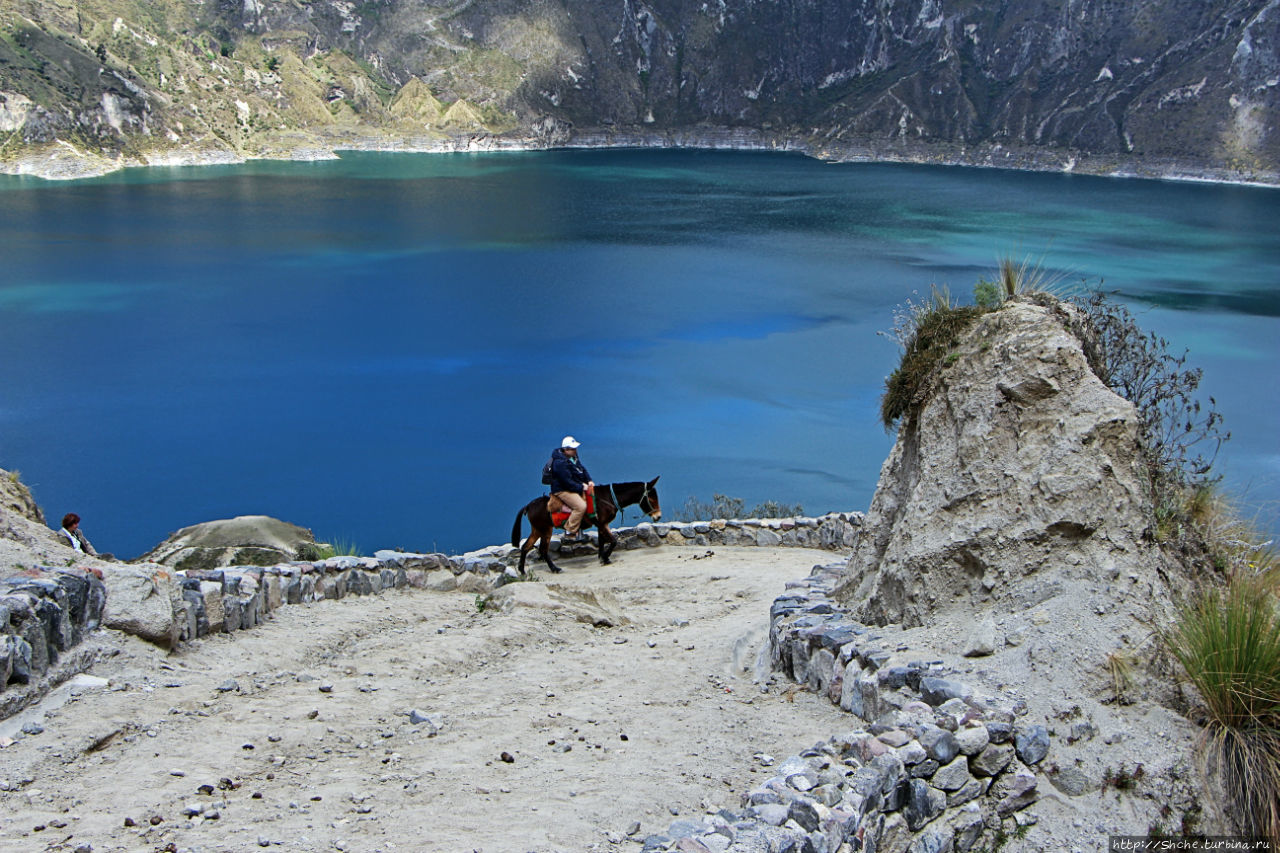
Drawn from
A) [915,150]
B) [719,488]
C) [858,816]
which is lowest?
[719,488]

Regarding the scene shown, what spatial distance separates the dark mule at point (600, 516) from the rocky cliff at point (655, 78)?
86699 millimetres

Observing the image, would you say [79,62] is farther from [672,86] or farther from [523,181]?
[672,86]

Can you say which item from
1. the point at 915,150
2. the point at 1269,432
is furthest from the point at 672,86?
the point at 1269,432

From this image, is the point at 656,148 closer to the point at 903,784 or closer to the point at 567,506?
the point at 567,506

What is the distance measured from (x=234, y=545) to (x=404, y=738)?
23.3 ft

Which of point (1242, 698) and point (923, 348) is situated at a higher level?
point (923, 348)

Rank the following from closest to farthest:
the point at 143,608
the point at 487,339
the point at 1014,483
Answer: the point at 1014,483 → the point at 143,608 → the point at 487,339

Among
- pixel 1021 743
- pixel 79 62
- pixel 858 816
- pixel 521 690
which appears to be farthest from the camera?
pixel 79 62

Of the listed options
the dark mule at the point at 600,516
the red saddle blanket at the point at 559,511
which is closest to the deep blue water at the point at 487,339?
the dark mule at the point at 600,516

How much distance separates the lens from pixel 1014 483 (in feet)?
22.8

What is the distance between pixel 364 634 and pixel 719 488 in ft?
47.7

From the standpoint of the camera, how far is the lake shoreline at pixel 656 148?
86.7 m

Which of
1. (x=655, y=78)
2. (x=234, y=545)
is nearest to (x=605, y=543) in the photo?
(x=234, y=545)

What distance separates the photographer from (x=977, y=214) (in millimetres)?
68062
